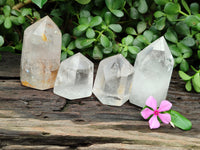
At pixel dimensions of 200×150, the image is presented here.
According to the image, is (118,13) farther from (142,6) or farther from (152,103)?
(152,103)

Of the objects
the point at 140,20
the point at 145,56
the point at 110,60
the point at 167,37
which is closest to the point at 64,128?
the point at 110,60

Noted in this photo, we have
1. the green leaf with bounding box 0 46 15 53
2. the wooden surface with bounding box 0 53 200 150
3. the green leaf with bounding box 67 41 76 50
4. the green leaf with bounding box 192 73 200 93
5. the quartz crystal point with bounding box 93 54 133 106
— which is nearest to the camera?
the wooden surface with bounding box 0 53 200 150

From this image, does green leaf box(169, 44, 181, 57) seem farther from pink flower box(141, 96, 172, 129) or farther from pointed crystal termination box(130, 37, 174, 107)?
pink flower box(141, 96, 172, 129)

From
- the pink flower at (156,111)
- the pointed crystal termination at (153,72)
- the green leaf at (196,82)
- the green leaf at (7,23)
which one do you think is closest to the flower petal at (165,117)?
the pink flower at (156,111)

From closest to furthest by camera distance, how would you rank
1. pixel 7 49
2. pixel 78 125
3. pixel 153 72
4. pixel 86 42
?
pixel 78 125
pixel 153 72
pixel 86 42
pixel 7 49

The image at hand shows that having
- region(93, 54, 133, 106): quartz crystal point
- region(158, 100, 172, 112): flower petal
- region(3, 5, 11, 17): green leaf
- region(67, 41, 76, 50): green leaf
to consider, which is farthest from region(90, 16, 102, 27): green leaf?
region(158, 100, 172, 112): flower petal

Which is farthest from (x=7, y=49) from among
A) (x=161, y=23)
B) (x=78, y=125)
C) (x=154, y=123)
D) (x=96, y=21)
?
(x=154, y=123)

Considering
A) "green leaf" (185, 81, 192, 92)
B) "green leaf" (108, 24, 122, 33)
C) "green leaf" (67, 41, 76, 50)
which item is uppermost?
"green leaf" (108, 24, 122, 33)
